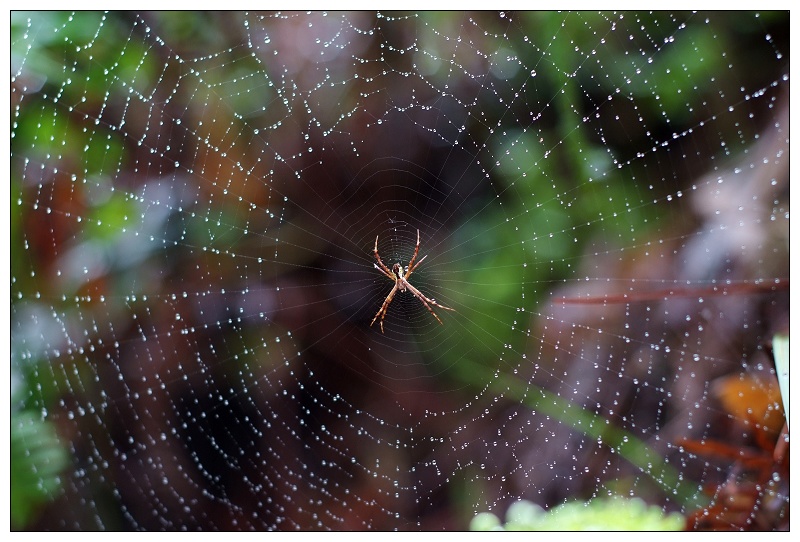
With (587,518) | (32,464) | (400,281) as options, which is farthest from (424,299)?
(32,464)

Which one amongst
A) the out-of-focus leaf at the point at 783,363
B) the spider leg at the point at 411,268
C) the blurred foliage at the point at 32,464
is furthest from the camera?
the spider leg at the point at 411,268

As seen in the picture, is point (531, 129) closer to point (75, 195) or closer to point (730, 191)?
point (730, 191)

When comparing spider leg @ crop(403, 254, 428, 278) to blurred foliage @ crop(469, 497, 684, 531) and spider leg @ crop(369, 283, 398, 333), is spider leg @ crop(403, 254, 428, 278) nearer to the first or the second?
spider leg @ crop(369, 283, 398, 333)

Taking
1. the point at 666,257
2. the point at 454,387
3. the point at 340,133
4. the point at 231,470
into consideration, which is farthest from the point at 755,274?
the point at 231,470

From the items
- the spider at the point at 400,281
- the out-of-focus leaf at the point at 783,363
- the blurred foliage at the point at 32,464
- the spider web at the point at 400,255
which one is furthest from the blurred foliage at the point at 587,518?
the blurred foliage at the point at 32,464

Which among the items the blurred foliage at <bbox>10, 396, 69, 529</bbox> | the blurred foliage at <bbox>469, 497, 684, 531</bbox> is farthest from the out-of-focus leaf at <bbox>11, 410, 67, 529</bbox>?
the blurred foliage at <bbox>469, 497, 684, 531</bbox>

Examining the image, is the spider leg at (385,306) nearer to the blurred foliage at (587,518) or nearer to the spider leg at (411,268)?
the spider leg at (411,268)
